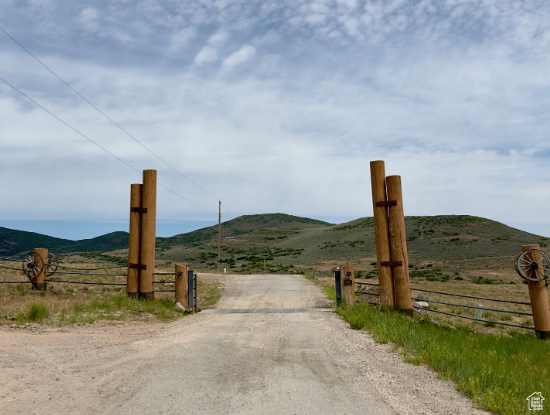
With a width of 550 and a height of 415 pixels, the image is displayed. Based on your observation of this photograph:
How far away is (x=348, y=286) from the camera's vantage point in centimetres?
1282

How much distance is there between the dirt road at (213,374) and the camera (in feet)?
15.6

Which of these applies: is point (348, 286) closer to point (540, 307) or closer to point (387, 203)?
point (387, 203)

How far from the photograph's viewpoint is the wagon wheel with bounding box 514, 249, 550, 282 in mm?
11148

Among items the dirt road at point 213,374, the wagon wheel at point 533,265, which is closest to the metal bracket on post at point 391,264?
the wagon wheel at point 533,265

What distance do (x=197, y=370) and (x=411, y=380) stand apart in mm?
3196

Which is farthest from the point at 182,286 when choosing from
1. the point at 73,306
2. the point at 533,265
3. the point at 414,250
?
the point at 414,250

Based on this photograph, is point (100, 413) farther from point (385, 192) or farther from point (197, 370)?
point (385, 192)

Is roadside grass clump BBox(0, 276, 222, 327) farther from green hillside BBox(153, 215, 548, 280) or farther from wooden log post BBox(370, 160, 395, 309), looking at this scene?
A: green hillside BBox(153, 215, 548, 280)

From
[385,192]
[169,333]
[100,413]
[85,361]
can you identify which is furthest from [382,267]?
[100,413]

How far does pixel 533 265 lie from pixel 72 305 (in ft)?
43.8

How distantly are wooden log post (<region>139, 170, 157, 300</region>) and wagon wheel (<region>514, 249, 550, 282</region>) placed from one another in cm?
1129

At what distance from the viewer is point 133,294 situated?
13.5 m

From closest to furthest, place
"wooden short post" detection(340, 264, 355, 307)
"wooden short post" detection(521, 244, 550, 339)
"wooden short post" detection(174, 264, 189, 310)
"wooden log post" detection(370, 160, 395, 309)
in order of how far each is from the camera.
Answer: "wooden short post" detection(521, 244, 550, 339) < "wooden log post" detection(370, 160, 395, 309) < "wooden short post" detection(340, 264, 355, 307) < "wooden short post" detection(174, 264, 189, 310)

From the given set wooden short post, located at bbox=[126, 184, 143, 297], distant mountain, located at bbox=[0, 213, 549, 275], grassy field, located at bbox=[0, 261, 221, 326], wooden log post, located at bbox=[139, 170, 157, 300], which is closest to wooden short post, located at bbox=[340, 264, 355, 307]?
grassy field, located at bbox=[0, 261, 221, 326]
